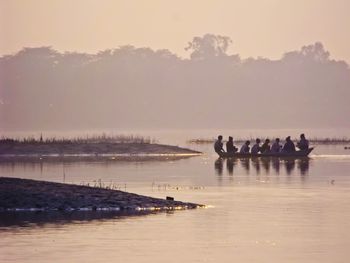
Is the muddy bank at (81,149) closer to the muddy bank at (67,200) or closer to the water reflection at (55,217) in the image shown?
the muddy bank at (67,200)

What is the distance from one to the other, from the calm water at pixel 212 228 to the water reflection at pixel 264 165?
8.12m

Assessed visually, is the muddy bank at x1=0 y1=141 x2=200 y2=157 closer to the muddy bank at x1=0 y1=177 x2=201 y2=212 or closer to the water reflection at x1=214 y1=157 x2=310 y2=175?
the water reflection at x1=214 y1=157 x2=310 y2=175

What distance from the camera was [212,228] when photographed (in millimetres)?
43125

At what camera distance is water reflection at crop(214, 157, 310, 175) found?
76.1 meters

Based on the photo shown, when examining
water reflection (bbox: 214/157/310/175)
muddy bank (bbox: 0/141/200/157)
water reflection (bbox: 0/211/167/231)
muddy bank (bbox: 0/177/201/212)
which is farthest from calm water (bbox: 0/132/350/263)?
muddy bank (bbox: 0/141/200/157)

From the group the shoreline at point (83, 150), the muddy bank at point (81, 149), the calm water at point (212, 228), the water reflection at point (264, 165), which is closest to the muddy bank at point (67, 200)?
the calm water at point (212, 228)

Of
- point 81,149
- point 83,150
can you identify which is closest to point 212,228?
point 83,150

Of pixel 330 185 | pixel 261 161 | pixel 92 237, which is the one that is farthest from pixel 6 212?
pixel 261 161

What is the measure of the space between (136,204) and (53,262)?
12931 millimetres

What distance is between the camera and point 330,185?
62.3m

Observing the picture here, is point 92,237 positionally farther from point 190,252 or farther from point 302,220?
point 302,220

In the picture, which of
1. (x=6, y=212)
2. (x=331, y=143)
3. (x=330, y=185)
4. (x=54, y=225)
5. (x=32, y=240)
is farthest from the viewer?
(x=331, y=143)

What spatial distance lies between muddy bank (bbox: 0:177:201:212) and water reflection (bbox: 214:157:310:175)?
24.1 m

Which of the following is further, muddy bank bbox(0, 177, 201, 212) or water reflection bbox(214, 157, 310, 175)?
water reflection bbox(214, 157, 310, 175)
